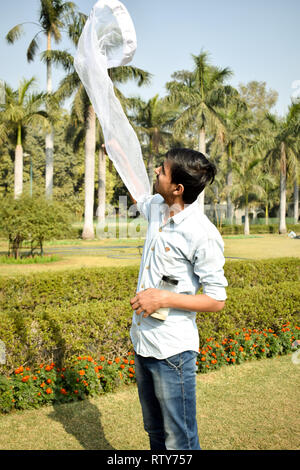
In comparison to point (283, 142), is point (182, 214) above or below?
below

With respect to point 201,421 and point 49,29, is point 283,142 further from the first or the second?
point 201,421

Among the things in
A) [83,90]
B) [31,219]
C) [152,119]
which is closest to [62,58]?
[83,90]

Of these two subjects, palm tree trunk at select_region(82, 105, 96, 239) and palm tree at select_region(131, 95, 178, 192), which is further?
palm tree at select_region(131, 95, 178, 192)

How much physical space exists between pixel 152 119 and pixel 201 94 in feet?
21.7

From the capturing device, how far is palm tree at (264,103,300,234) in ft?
120

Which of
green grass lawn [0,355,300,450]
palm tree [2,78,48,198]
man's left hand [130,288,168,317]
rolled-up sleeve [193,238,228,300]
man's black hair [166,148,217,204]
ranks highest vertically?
palm tree [2,78,48,198]

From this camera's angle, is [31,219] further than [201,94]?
No

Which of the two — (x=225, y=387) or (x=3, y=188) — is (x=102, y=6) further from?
(x=3, y=188)

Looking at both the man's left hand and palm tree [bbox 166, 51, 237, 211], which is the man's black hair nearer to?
the man's left hand

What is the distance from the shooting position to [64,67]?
1037 inches

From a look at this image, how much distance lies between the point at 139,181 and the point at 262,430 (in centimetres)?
221

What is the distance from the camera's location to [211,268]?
6.36 ft

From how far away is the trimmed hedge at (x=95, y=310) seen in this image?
12.9 ft

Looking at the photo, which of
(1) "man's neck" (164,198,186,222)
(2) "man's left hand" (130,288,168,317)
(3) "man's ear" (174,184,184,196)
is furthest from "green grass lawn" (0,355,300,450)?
(3) "man's ear" (174,184,184,196)
